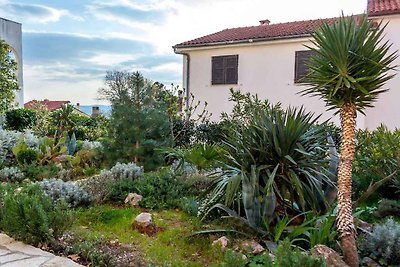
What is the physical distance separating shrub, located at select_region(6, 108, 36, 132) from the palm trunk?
1613 cm

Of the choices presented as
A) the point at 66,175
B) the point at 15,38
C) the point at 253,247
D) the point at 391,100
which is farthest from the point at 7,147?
the point at 15,38

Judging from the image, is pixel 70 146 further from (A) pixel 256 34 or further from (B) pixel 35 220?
(A) pixel 256 34

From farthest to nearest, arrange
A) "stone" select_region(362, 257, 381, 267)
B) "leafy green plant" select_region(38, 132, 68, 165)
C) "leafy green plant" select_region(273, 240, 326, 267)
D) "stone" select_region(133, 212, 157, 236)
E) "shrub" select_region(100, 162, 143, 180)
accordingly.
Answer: "leafy green plant" select_region(38, 132, 68, 165) → "shrub" select_region(100, 162, 143, 180) → "stone" select_region(133, 212, 157, 236) → "stone" select_region(362, 257, 381, 267) → "leafy green plant" select_region(273, 240, 326, 267)

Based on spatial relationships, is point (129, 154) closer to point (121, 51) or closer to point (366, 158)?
point (366, 158)

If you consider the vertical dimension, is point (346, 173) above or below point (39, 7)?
below

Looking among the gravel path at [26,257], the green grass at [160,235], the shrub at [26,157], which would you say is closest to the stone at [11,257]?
the gravel path at [26,257]

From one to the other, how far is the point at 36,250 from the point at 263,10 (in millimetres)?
15553

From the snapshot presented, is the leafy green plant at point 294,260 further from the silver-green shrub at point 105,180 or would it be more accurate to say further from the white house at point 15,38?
the white house at point 15,38

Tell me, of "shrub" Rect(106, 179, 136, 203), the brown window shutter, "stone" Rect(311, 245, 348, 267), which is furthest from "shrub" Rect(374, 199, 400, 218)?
the brown window shutter

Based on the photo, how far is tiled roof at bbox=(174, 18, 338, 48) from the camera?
13977 mm

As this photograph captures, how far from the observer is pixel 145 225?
454 cm

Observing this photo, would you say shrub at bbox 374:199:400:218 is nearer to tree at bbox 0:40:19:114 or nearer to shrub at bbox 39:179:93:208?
shrub at bbox 39:179:93:208

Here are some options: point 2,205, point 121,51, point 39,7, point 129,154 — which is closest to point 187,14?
point 121,51

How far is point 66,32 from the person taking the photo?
11.0 m
